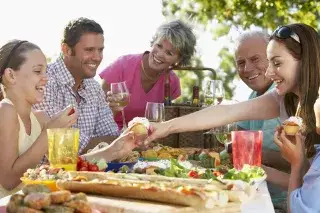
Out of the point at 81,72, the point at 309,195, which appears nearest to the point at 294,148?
the point at 309,195

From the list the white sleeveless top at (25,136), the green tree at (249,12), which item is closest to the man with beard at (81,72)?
the white sleeveless top at (25,136)

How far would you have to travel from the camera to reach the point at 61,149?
3.66 metres

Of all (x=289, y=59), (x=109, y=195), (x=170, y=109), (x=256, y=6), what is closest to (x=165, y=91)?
(x=170, y=109)

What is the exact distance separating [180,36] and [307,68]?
267 cm

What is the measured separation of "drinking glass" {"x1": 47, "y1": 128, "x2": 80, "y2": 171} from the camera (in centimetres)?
365

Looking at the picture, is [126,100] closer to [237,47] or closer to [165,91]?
[237,47]

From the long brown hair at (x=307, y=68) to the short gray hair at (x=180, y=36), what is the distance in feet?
8.20

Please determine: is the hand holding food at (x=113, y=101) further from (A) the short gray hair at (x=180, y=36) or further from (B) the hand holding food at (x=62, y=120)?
(B) the hand holding food at (x=62, y=120)

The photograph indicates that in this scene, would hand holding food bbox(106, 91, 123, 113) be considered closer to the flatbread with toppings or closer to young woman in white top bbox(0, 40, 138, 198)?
young woman in white top bbox(0, 40, 138, 198)

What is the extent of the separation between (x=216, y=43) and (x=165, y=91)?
46.0ft

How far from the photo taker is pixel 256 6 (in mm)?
15891

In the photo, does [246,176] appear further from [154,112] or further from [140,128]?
[154,112]

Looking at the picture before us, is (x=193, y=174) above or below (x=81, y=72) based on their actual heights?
below

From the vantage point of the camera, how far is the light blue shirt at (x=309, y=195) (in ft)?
11.6
